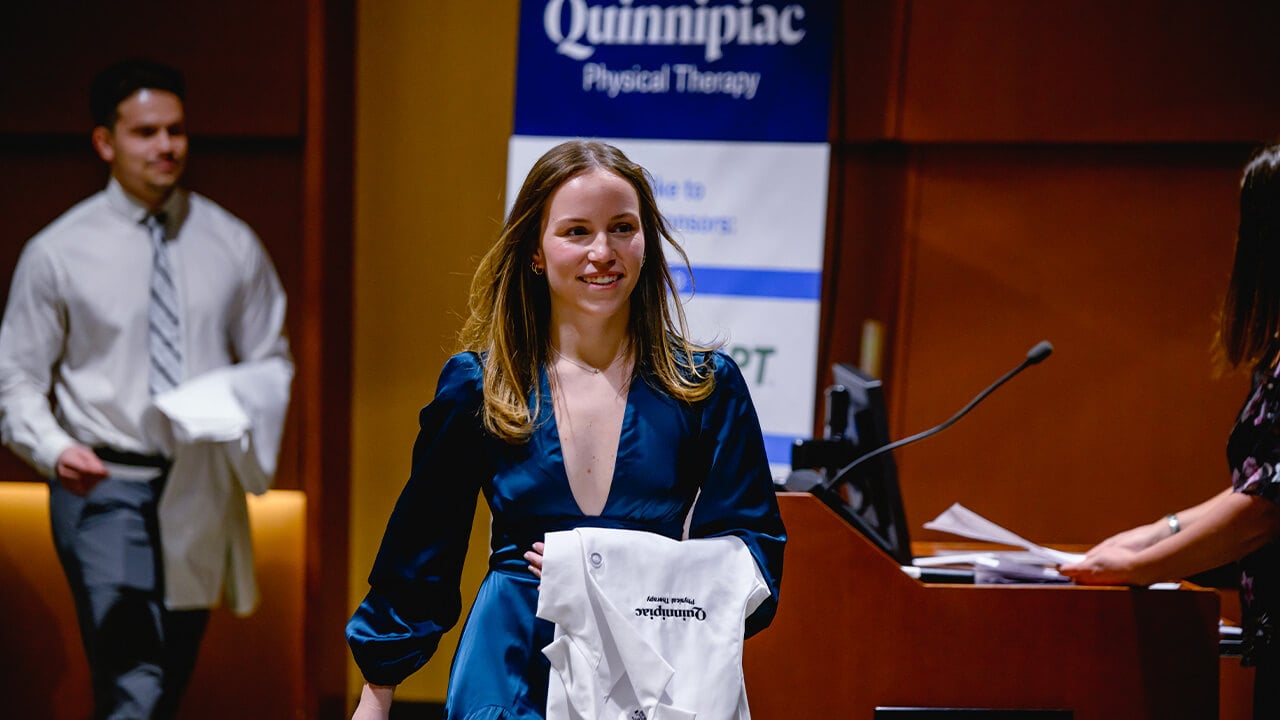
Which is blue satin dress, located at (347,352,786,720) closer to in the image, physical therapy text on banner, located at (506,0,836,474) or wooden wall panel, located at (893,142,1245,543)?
physical therapy text on banner, located at (506,0,836,474)

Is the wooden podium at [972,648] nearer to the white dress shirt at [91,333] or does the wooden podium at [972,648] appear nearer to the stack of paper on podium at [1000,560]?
the stack of paper on podium at [1000,560]

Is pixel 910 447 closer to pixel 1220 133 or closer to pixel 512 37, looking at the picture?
pixel 1220 133

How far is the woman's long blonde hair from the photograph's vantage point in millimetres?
1528

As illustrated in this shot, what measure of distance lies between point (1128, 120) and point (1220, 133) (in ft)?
0.84

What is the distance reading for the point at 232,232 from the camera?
3.15m

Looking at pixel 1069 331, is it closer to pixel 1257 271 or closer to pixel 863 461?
pixel 1257 271

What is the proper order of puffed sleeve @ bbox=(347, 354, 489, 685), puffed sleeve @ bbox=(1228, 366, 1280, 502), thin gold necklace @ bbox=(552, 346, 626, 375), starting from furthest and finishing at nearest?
puffed sleeve @ bbox=(1228, 366, 1280, 502), thin gold necklace @ bbox=(552, 346, 626, 375), puffed sleeve @ bbox=(347, 354, 489, 685)

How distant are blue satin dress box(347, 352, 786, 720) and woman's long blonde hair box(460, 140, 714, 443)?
29 millimetres

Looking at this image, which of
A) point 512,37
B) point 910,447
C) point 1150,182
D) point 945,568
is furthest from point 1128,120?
point 512,37

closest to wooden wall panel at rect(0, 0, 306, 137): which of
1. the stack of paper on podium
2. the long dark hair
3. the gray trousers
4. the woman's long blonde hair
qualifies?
the gray trousers

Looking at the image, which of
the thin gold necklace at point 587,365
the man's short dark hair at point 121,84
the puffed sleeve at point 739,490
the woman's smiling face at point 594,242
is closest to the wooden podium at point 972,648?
the puffed sleeve at point 739,490

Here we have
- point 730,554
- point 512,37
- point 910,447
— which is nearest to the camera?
point 730,554

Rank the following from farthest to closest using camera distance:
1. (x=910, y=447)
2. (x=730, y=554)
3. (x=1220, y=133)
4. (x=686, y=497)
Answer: (x=910, y=447)
(x=1220, y=133)
(x=686, y=497)
(x=730, y=554)

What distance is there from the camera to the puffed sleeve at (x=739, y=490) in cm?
149
